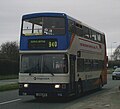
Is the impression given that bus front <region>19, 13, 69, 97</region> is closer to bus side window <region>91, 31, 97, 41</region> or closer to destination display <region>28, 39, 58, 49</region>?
destination display <region>28, 39, 58, 49</region>

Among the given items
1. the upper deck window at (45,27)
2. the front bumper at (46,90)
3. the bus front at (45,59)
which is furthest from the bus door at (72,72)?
the upper deck window at (45,27)

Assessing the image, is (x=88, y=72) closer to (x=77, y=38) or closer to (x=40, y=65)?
(x=77, y=38)

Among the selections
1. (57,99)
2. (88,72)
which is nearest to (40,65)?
(57,99)

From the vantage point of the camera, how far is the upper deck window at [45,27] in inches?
730

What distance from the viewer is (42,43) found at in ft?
60.6

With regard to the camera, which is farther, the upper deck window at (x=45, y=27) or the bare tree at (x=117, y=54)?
the bare tree at (x=117, y=54)

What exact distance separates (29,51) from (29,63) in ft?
2.02

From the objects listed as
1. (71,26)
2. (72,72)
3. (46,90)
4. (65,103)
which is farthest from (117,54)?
(46,90)

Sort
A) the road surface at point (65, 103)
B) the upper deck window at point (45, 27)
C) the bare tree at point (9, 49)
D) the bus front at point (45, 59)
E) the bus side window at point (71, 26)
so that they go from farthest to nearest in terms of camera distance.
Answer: the bare tree at point (9, 49) → the bus side window at point (71, 26) → the upper deck window at point (45, 27) → the bus front at point (45, 59) → the road surface at point (65, 103)

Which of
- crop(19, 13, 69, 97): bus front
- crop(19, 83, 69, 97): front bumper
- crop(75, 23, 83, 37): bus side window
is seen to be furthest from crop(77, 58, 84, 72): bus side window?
crop(19, 83, 69, 97): front bumper

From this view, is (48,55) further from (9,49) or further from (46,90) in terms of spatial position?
(9,49)

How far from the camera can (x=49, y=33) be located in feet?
60.7

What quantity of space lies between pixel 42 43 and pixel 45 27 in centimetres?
85

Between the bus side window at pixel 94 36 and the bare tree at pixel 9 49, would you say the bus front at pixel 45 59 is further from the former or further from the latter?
the bare tree at pixel 9 49
